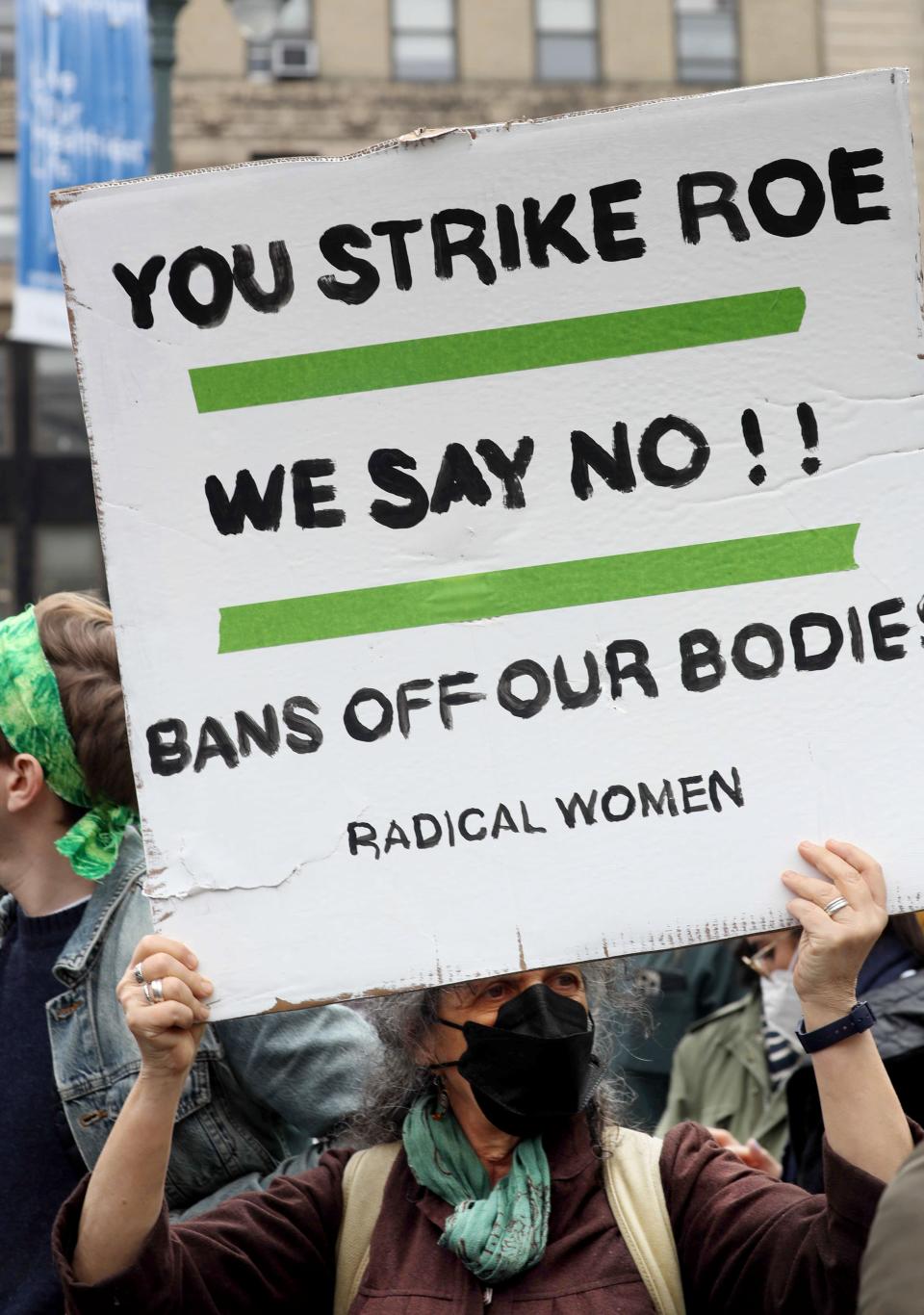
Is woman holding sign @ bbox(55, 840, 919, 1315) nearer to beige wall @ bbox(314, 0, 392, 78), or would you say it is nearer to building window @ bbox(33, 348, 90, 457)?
building window @ bbox(33, 348, 90, 457)

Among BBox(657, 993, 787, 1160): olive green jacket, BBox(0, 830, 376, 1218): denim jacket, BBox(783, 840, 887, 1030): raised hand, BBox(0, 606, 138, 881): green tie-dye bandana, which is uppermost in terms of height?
BBox(0, 606, 138, 881): green tie-dye bandana

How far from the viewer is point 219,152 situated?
76.1ft

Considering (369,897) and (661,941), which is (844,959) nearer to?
(661,941)

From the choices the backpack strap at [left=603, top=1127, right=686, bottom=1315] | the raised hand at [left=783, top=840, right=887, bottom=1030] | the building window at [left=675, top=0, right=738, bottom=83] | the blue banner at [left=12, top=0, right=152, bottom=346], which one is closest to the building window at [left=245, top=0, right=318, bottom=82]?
the building window at [left=675, top=0, right=738, bottom=83]

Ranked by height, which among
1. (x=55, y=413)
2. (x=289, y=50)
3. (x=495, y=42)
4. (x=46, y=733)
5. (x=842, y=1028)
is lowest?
(x=842, y=1028)

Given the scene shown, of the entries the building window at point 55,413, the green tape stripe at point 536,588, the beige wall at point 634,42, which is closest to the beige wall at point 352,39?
the beige wall at point 634,42

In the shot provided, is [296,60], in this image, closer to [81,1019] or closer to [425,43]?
[425,43]

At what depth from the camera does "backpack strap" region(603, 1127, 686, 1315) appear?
2176mm

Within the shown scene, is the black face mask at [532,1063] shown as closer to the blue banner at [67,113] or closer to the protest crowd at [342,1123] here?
the protest crowd at [342,1123]

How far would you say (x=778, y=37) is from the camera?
2409cm

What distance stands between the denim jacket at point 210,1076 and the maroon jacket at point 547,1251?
0.75 feet

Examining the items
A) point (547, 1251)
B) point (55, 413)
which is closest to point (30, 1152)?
point (547, 1251)

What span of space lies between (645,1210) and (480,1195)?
246 millimetres

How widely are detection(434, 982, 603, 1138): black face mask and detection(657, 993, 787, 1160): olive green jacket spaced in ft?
7.08
